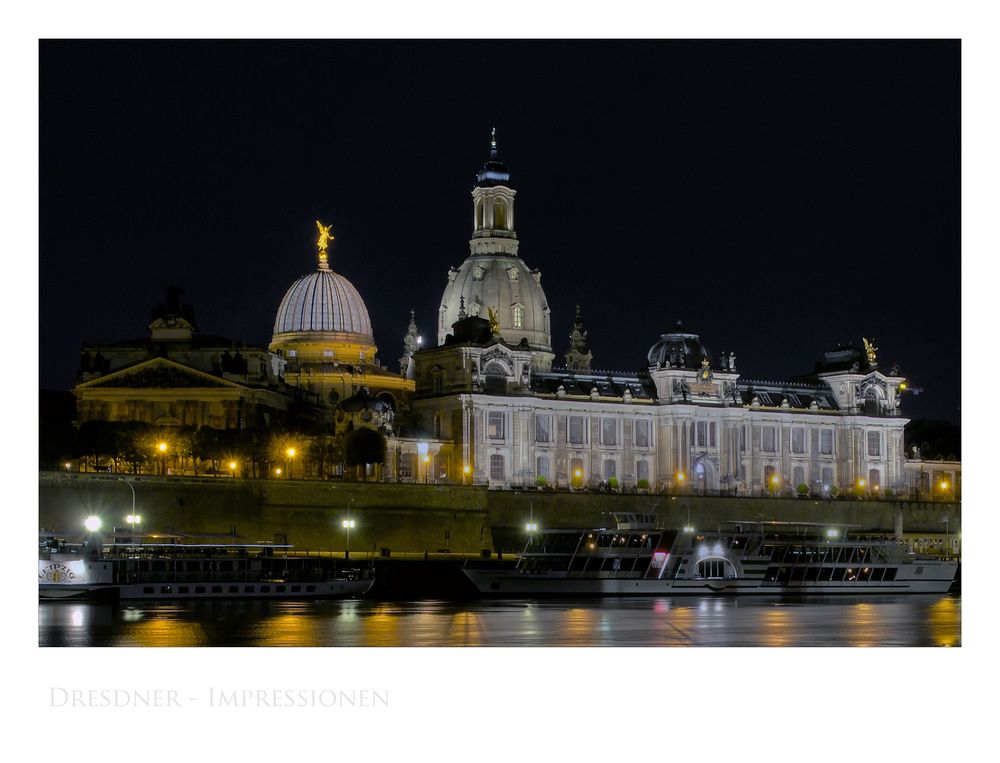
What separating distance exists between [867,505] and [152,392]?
39113 millimetres

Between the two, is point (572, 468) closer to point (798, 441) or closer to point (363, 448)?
point (798, 441)

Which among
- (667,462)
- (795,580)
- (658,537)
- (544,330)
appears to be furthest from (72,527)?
(544,330)

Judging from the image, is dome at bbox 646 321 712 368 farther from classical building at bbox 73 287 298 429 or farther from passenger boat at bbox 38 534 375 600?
passenger boat at bbox 38 534 375 600

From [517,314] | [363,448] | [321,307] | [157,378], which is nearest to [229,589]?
[363,448]

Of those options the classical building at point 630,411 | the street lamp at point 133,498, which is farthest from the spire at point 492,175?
the street lamp at point 133,498

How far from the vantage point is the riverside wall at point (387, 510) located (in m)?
82.8

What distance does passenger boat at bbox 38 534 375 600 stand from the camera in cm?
6469

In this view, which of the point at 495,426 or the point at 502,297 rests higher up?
the point at 502,297

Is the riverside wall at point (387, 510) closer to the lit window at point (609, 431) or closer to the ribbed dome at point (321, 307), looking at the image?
the lit window at point (609, 431)

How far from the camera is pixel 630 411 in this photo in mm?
113438

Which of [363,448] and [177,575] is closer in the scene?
[177,575]

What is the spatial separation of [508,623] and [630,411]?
55843 millimetres
